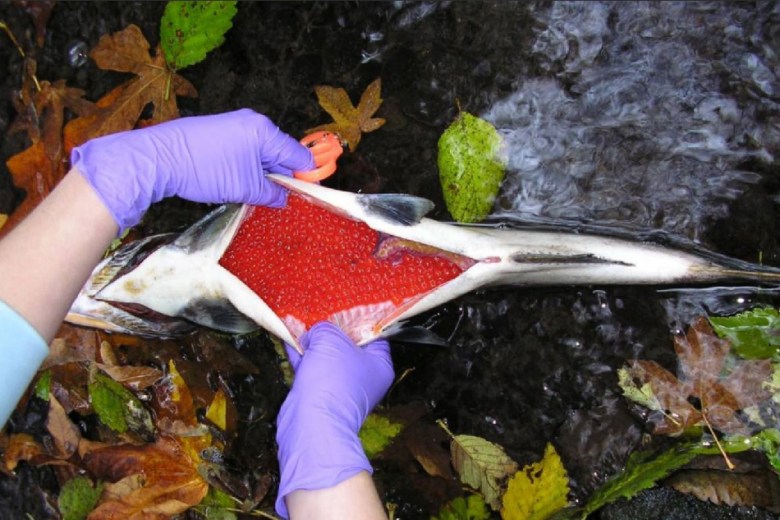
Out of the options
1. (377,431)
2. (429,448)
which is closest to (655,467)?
(429,448)

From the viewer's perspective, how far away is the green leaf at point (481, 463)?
3.16m

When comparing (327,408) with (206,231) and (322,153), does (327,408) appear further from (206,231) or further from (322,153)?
(322,153)

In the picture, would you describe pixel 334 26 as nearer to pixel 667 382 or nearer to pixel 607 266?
pixel 607 266

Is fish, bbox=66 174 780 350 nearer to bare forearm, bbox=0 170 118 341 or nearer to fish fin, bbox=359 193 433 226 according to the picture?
fish fin, bbox=359 193 433 226

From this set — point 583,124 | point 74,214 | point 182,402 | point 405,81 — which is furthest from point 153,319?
point 583,124

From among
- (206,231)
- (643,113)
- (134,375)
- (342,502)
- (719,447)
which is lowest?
(719,447)

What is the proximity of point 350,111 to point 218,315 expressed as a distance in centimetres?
120

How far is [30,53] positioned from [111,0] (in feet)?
1.83

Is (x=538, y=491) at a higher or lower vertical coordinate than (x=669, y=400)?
lower

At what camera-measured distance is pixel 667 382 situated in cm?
301

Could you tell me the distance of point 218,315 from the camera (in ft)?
9.74

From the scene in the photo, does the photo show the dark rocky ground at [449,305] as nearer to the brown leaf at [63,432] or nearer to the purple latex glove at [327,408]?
the brown leaf at [63,432]

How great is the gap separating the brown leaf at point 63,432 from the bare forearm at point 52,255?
1.60 metres

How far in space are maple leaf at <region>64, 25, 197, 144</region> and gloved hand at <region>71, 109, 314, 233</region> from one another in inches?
27.8
